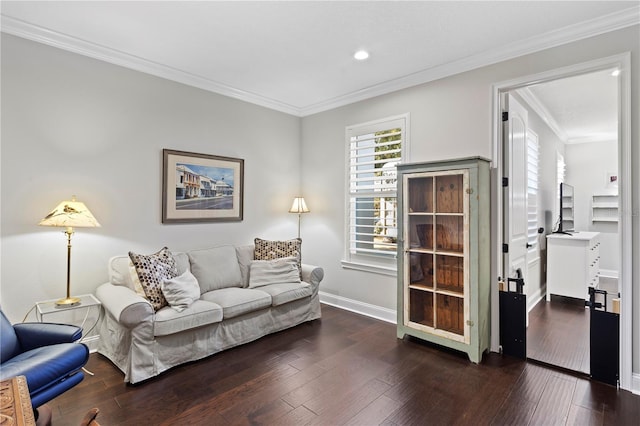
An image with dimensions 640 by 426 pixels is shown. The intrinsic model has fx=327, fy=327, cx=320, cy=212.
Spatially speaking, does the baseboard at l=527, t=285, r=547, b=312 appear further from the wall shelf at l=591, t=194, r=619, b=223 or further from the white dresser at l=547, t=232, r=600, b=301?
the wall shelf at l=591, t=194, r=619, b=223

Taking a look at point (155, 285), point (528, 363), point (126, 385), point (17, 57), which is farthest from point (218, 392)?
point (17, 57)

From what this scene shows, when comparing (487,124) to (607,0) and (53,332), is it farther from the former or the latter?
(53,332)

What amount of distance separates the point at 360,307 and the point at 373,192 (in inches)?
57.8

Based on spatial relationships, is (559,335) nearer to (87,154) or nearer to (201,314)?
(201,314)

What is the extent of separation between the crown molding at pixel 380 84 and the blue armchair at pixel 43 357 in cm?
227

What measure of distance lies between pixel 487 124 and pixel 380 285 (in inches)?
83.1

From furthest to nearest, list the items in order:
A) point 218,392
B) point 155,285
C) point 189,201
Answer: point 189,201 → point 155,285 → point 218,392

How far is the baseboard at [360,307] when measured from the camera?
3871 millimetres

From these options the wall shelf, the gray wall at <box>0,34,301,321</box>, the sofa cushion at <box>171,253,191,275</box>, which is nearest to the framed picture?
the gray wall at <box>0,34,301,321</box>

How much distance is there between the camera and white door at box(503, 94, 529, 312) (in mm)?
3105

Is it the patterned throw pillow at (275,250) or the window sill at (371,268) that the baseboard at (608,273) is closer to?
the window sill at (371,268)

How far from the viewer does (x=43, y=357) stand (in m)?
1.91

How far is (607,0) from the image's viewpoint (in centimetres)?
228

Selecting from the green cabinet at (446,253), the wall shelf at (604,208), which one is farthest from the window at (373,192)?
the wall shelf at (604,208)
